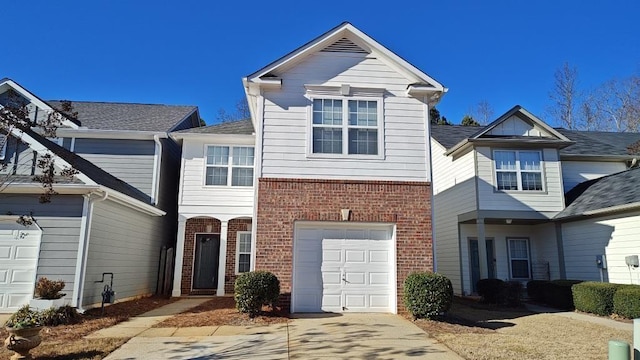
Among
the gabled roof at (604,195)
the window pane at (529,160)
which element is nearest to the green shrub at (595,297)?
the gabled roof at (604,195)

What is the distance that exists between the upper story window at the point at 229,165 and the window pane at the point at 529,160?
1005 cm

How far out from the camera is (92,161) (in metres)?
14.7

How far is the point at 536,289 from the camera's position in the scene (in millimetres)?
14430

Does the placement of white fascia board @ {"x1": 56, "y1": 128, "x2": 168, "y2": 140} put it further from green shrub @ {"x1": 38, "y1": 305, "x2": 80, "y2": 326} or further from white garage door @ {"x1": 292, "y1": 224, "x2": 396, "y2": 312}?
white garage door @ {"x1": 292, "y1": 224, "x2": 396, "y2": 312}

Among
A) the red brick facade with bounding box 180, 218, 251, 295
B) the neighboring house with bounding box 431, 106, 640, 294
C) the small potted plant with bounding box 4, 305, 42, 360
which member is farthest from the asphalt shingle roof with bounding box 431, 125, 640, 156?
the small potted plant with bounding box 4, 305, 42, 360

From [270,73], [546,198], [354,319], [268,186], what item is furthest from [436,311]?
[546,198]

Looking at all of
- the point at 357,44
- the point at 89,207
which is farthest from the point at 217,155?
the point at 357,44

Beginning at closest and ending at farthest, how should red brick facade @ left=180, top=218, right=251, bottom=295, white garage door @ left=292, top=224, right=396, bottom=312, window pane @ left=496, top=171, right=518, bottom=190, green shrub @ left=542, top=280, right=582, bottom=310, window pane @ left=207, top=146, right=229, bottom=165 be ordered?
white garage door @ left=292, top=224, right=396, bottom=312, green shrub @ left=542, top=280, right=582, bottom=310, red brick facade @ left=180, top=218, right=251, bottom=295, window pane @ left=207, top=146, right=229, bottom=165, window pane @ left=496, top=171, right=518, bottom=190

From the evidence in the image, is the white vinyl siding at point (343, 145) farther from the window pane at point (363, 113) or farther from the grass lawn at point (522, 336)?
the grass lawn at point (522, 336)

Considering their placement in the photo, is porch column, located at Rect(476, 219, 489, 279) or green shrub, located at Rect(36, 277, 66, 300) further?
porch column, located at Rect(476, 219, 489, 279)

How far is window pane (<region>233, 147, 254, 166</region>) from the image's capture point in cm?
1500

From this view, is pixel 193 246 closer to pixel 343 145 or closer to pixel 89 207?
pixel 89 207

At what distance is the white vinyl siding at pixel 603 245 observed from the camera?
40.1 ft

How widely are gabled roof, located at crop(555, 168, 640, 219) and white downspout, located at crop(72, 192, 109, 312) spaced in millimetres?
14527
